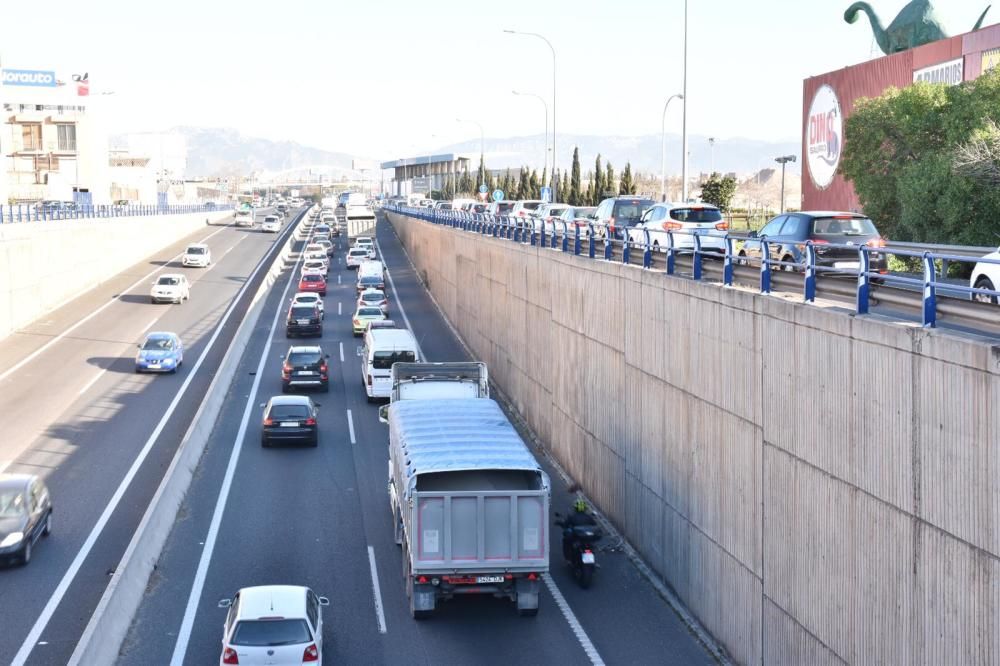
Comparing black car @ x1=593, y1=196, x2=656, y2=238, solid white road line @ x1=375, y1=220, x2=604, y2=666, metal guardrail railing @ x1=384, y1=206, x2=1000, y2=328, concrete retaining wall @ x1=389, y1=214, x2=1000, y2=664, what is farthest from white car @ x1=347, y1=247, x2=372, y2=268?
Answer: solid white road line @ x1=375, y1=220, x2=604, y2=666

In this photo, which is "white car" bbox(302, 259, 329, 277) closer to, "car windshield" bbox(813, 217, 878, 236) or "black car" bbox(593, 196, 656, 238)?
"black car" bbox(593, 196, 656, 238)

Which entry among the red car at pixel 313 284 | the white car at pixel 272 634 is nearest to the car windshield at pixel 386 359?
the white car at pixel 272 634

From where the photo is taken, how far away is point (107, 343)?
1868 inches

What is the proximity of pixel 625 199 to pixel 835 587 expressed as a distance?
2343cm

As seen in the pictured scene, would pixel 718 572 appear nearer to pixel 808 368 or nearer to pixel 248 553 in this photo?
pixel 808 368

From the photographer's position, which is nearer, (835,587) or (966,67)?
(835,587)

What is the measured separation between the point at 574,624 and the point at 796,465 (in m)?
5.73

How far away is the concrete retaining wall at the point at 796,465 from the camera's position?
10.9 metres

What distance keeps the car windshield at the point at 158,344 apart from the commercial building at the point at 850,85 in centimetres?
2555

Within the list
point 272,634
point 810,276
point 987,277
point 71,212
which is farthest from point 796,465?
point 71,212

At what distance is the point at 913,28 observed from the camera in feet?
181

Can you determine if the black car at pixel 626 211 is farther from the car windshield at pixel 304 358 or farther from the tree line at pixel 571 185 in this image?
the tree line at pixel 571 185

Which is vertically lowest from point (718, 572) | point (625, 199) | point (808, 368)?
point (718, 572)

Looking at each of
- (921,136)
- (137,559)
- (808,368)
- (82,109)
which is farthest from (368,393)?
(82,109)
